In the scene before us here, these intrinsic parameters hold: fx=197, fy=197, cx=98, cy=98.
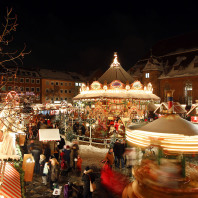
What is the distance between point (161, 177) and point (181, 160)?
1.60ft

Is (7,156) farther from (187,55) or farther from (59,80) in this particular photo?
(59,80)

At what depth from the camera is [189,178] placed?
3.65 meters

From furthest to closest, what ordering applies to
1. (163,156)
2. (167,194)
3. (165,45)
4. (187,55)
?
(165,45), (187,55), (163,156), (167,194)

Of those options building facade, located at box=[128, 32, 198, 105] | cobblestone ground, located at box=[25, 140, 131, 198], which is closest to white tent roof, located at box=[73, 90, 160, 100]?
cobblestone ground, located at box=[25, 140, 131, 198]

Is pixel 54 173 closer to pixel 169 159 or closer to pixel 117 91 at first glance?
pixel 169 159

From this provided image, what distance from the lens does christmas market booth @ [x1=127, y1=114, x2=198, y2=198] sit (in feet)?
10.9

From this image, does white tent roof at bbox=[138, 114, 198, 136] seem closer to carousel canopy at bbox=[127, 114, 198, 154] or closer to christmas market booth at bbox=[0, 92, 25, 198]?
carousel canopy at bbox=[127, 114, 198, 154]

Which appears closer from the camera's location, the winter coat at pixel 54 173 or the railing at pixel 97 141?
the winter coat at pixel 54 173

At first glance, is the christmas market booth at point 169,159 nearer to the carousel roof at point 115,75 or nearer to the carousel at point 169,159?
the carousel at point 169,159

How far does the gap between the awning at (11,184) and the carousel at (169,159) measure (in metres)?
3.57

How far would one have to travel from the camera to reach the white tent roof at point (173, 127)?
344cm

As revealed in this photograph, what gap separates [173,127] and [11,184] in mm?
5014

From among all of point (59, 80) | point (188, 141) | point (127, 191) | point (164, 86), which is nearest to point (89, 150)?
point (127, 191)

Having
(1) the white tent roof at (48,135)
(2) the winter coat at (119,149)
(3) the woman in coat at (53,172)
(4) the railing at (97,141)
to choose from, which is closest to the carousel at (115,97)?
(4) the railing at (97,141)
